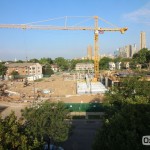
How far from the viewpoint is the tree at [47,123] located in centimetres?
1627

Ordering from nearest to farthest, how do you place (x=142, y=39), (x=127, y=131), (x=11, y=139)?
(x=127, y=131)
(x=11, y=139)
(x=142, y=39)

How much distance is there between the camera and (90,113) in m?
29.0

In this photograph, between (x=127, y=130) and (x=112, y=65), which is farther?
(x=112, y=65)

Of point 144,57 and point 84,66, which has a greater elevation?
point 144,57

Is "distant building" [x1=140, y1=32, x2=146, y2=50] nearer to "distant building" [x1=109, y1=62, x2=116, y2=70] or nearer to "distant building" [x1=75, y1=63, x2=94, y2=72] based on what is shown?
"distant building" [x1=109, y1=62, x2=116, y2=70]

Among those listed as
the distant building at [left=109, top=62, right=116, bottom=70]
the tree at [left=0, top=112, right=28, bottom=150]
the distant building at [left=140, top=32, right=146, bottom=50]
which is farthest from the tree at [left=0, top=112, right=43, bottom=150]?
the distant building at [left=140, top=32, right=146, bottom=50]

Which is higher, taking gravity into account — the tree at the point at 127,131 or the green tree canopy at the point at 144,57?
the green tree canopy at the point at 144,57

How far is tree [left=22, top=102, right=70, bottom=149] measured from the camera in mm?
16266

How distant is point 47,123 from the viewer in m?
16.8

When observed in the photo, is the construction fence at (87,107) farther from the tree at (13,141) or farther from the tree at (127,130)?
the tree at (13,141)

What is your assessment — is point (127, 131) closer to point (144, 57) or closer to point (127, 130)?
point (127, 130)

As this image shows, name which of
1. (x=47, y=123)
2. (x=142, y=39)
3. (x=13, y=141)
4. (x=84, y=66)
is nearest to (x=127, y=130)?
(x=13, y=141)

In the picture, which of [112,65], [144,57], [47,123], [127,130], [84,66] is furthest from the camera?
[84,66]

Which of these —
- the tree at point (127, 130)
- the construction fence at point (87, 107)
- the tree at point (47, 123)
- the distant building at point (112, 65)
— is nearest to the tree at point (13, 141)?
the tree at point (127, 130)
